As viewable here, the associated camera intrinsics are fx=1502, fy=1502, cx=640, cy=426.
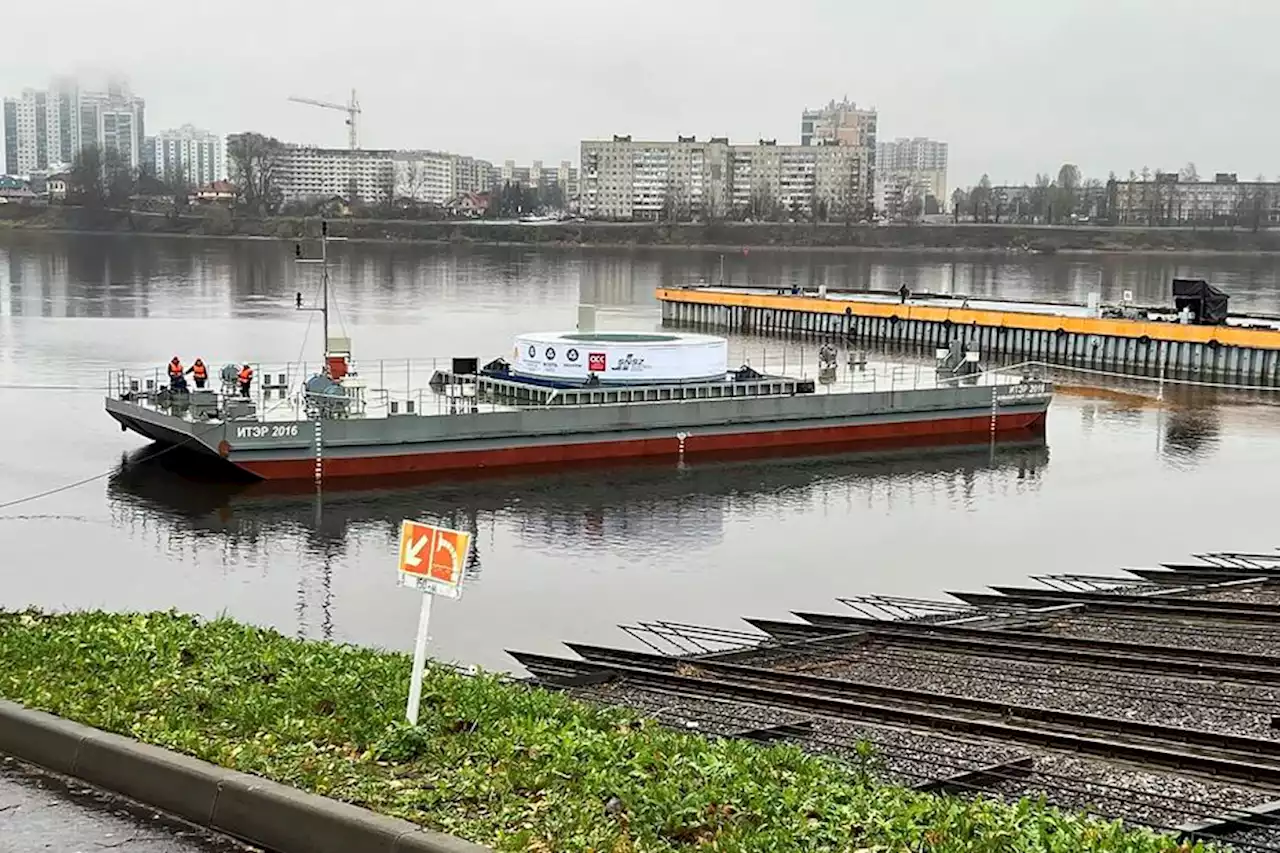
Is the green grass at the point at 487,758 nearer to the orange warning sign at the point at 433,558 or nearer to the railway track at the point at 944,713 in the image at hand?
the orange warning sign at the point at 433,558

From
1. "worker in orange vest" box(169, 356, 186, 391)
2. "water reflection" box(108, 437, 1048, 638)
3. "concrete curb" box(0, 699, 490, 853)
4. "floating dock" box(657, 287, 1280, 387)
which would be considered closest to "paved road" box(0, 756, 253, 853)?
"concrete curb" box(0, 699, 490, 853)

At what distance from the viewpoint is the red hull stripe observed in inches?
1587

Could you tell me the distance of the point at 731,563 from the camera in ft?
106

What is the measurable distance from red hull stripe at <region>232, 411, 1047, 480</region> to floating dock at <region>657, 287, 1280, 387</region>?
1359 centimetres

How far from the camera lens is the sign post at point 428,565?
10.3m

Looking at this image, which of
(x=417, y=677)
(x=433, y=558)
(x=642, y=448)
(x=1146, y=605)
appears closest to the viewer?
(x=417, y=677)

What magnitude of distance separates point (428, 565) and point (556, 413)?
33049mm

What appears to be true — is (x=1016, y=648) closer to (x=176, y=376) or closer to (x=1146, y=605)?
(x=1146, y=605)

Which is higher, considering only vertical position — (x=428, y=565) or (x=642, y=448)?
(x=428, y=565)

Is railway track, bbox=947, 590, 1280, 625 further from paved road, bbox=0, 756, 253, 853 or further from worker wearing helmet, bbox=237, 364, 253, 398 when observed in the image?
worker wearing helmet, bbox=237, 364, 253, 398

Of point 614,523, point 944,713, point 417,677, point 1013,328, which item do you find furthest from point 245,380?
point 1013,328

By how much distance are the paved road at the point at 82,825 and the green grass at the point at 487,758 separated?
0.54 m

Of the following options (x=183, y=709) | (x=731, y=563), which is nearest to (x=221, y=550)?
(x=731, y=563)

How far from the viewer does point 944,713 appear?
622 inches
